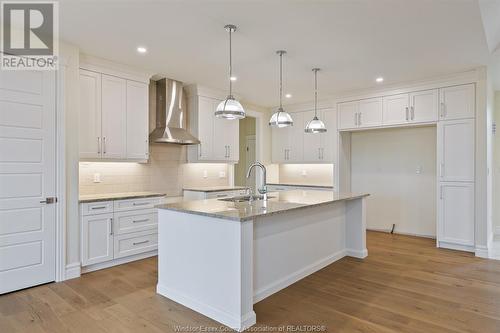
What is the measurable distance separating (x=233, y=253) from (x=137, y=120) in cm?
284

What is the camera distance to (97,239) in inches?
146

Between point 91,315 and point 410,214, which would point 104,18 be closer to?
point 91,315

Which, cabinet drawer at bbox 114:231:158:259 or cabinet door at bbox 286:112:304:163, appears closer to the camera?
cabinet drawer at bbox 114:231:158:259

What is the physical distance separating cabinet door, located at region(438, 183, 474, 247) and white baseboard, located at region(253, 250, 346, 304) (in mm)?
1787

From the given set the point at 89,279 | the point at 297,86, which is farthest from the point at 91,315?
the point at 297,86

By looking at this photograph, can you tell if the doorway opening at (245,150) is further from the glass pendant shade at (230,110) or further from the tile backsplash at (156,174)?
the glass pendant shade at (230,110)

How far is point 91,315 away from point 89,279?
967 millimetres

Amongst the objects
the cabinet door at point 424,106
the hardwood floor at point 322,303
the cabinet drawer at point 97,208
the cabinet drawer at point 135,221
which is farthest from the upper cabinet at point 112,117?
the cabinet door at point 424,106

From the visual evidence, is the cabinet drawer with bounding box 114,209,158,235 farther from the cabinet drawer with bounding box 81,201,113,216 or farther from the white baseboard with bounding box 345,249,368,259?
the white baseboard with bounding box 345,249,368,259

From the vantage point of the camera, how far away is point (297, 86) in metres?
5.28

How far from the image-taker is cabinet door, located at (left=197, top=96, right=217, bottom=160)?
5.29m

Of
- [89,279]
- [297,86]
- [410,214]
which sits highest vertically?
[297,86]

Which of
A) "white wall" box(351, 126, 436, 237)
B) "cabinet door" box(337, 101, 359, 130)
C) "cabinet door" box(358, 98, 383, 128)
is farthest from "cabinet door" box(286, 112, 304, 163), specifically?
"cabinet door" box(358, 98, 383, 128)

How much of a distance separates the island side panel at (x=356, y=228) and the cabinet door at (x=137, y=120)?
10.1ft
